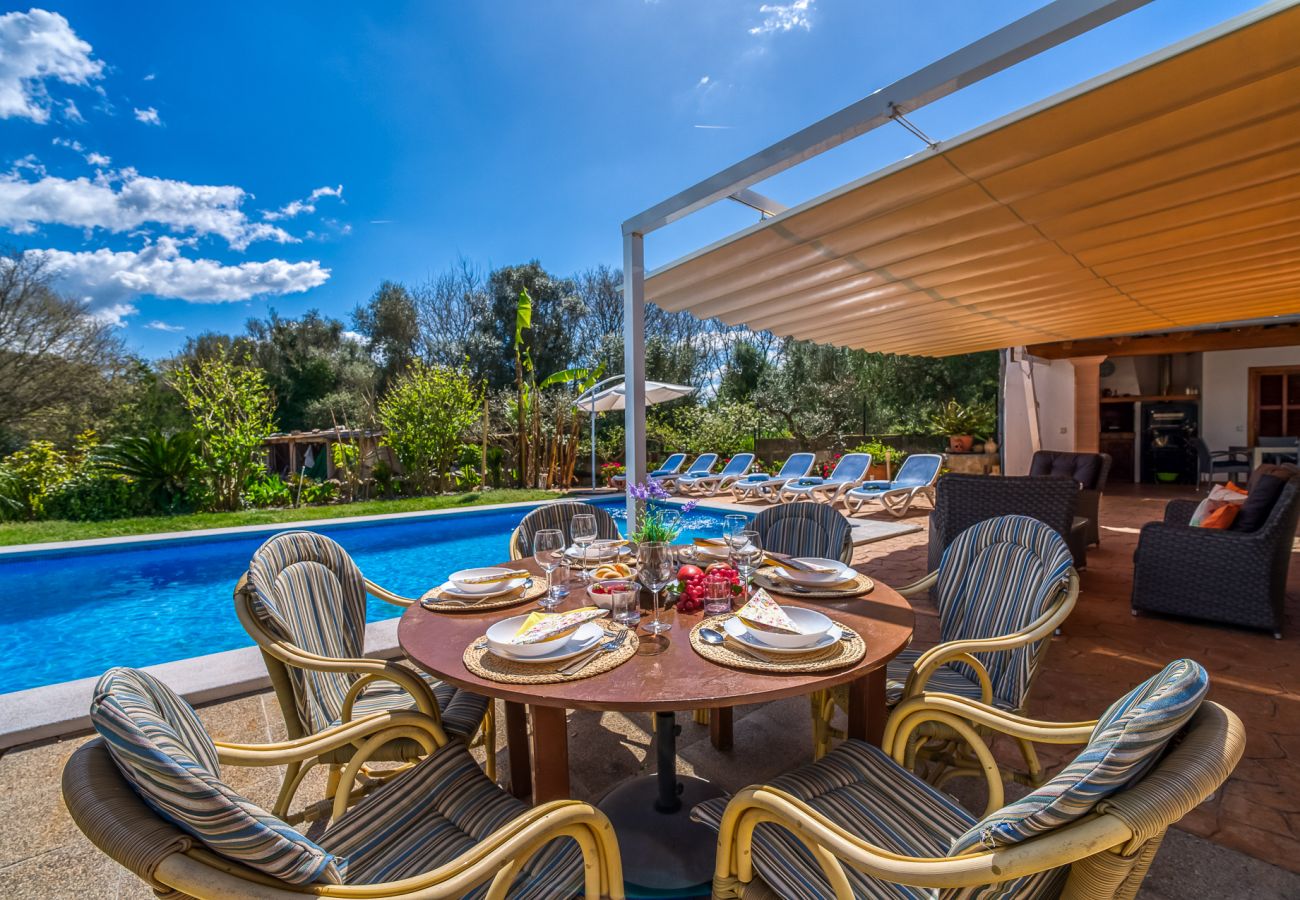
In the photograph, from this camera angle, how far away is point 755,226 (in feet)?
14.0

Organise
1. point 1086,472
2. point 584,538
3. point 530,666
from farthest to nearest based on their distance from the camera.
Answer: point 1086,472 → point 584,538 → point 530,666

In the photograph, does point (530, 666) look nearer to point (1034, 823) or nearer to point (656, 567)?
point (656, 567)

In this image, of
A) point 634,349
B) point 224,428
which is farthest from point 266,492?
point 634,349

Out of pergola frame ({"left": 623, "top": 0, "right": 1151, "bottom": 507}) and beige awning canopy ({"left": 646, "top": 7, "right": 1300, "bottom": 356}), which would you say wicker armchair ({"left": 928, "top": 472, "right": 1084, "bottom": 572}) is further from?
pergola frame ({"left": 623, "top": 0, "right": 1151, "bottom": 507})

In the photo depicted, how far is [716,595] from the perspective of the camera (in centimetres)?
193

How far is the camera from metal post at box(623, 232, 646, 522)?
14.1ft

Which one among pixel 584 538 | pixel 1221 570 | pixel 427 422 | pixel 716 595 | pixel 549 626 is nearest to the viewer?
pixel 549 626

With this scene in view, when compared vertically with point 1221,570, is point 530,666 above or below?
above

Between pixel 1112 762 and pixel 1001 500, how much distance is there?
4.08 m

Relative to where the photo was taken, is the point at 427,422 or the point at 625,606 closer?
the point at 625,606

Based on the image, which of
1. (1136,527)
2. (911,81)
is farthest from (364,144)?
(1136,527)

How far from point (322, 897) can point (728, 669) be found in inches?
35.8

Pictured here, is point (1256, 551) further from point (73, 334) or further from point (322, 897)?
point (73, 334)

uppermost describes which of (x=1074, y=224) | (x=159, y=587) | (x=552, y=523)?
(x=1074, y=224)
